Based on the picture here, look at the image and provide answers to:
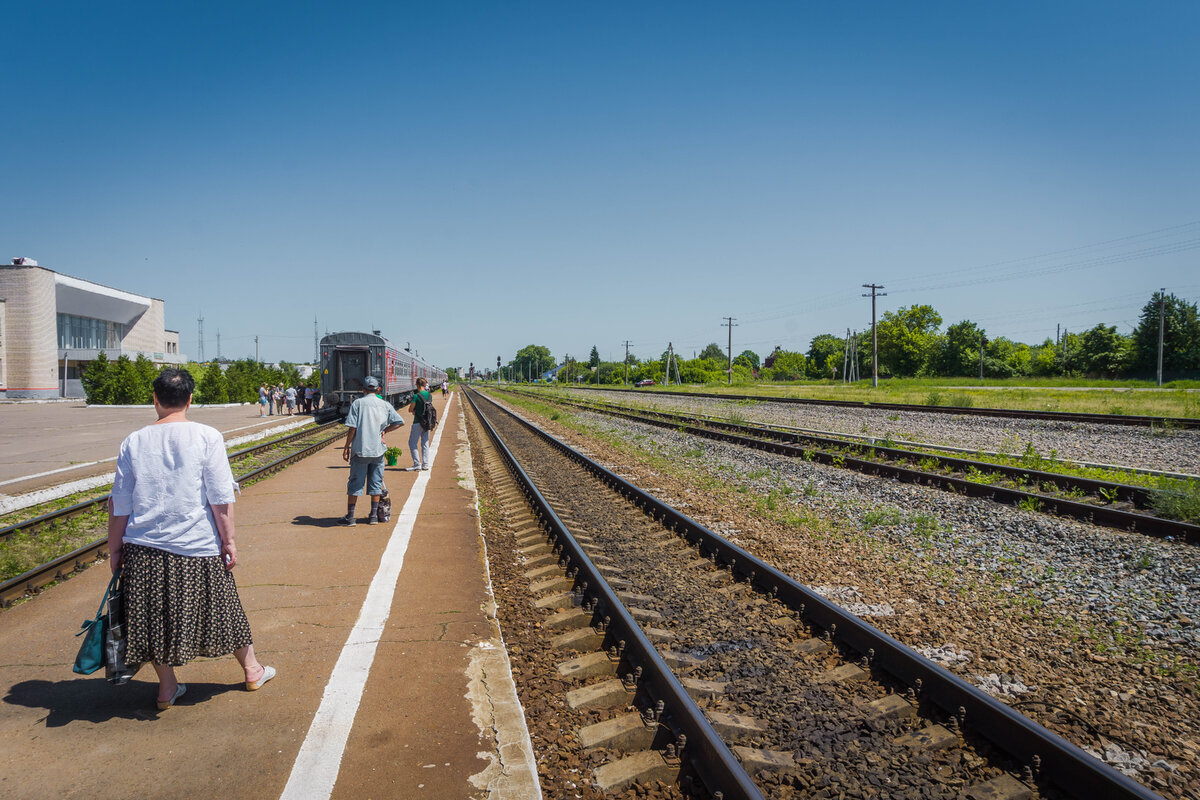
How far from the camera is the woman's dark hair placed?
11.1 ft

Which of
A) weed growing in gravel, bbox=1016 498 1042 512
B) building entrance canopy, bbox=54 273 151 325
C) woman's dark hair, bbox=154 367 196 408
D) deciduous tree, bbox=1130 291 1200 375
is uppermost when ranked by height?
building entrance canopy, bbox=54 273 151 325

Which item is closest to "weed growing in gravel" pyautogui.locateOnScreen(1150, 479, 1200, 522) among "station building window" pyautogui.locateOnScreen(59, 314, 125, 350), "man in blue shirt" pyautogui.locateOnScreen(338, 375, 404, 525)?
"man in blue shirt" pyautogui.locateOnScreen(338, 375, 404, 525)

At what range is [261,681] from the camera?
3.88 meters

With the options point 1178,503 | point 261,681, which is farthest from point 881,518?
point 261,681

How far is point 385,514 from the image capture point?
8203 millimetres

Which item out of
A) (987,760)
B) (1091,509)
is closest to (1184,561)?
(1091,509)

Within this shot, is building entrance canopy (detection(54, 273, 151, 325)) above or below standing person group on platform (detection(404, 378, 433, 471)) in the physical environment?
above

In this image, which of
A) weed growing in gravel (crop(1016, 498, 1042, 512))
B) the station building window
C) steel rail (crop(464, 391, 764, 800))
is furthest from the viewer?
the station building window

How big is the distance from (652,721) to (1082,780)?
1894 mm

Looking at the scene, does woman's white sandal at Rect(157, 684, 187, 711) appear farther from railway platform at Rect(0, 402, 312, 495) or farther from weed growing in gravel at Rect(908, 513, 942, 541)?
railway platform at Rect(0, 402, 312, 495)

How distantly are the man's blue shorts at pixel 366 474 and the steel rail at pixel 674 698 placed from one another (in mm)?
2906

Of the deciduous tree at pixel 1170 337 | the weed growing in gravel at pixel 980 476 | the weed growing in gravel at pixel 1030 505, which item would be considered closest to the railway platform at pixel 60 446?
the weed growing in gravel at pixel 1030 505

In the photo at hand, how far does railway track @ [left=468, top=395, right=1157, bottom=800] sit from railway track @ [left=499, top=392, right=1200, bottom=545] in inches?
195

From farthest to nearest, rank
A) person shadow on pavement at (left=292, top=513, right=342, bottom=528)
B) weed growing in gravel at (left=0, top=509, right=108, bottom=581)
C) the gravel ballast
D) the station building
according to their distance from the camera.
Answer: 1. the station building
2. the gravel ballast
3. person shadow on pavement at (left=292, top=513, right=342, bottom=528)
4. weed growing in gravel at (left=0, top=509, right=108, bottom=581)
